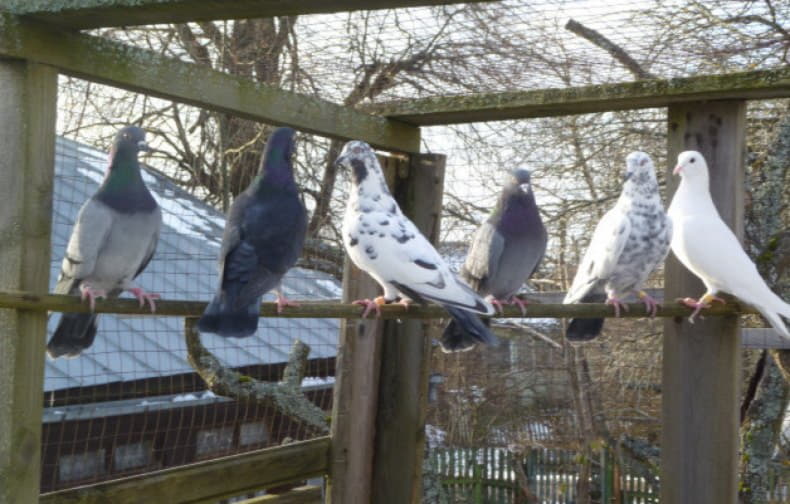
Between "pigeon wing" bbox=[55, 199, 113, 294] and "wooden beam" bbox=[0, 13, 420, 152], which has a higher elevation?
"wooden beam" bbox=[0, 13, 420, 152]

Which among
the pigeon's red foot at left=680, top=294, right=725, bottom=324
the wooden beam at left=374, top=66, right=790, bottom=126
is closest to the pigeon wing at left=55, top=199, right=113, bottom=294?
the wooden beam at left=374, top=66, right=790, bottom=126

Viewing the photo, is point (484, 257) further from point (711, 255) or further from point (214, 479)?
point (214, 479)

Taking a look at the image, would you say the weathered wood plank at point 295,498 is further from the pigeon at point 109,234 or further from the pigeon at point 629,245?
the pigeon at point 629,245

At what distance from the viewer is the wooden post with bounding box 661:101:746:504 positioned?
A: 9.86 ft

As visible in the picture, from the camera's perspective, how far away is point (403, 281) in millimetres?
2809

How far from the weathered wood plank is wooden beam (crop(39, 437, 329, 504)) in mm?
59

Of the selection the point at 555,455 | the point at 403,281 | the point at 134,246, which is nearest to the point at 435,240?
the point at 403,281

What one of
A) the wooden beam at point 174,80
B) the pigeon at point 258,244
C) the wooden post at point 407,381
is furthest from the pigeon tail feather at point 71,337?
the wooden post at point 407,381

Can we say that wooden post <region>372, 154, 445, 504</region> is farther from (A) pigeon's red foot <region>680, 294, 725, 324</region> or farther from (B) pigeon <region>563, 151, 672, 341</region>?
(A) pigeon's red foot <region>680, 294, 725, 324</region>

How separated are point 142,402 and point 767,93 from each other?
3934 mm

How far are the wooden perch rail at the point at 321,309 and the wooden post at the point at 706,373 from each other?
4.2 inches

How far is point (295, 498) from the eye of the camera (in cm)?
325

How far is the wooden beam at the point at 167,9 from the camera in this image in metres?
1.85

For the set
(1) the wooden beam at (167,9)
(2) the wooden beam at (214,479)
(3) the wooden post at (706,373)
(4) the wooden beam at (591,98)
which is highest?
(4) the wooden beam at (591,98)
